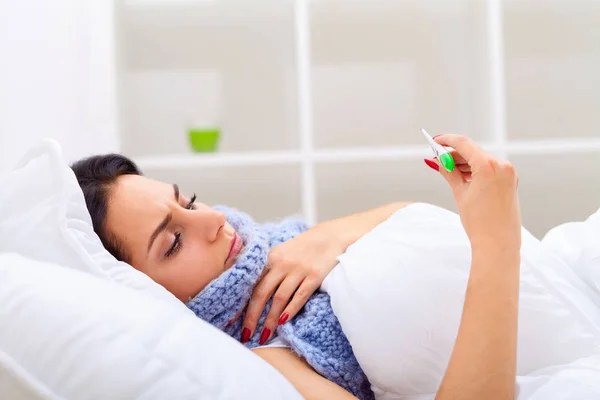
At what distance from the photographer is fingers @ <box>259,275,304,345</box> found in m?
1.00

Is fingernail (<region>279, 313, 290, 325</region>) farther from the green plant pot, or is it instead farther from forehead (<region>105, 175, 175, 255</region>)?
the green plant pot

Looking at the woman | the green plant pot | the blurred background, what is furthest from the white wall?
the woman

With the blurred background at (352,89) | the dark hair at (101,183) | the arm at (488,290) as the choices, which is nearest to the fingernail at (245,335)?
the dark hair at (101,183)

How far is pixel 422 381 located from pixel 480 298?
0.19 meters

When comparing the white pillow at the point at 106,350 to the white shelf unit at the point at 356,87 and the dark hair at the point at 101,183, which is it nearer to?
the dark hair at the point at 101,183

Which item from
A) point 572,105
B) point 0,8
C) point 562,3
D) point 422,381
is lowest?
point 422,381

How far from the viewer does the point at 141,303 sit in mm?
693

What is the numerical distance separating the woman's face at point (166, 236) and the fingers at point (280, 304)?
0.10 metres

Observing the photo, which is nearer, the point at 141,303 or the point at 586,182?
the point at 141,303

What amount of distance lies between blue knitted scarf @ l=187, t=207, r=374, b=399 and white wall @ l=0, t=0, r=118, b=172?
0.65m

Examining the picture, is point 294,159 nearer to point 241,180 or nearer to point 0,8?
point 241,180

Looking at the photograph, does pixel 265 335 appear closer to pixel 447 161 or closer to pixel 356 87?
pixel 447 161

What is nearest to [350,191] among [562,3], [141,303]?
[562,3]

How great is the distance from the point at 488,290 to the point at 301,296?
327 millimetres
